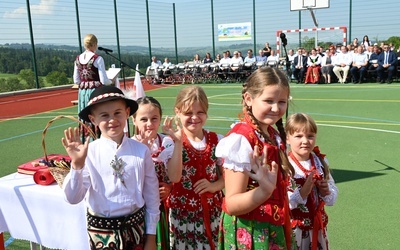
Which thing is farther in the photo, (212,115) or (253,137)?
(212,115)

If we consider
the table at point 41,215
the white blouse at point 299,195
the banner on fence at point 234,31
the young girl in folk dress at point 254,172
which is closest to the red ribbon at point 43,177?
the table at point 41,215

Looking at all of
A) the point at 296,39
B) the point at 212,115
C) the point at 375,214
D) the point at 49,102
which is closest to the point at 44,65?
the point at 49,102

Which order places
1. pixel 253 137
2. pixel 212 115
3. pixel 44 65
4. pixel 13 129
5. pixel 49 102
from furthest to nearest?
pixel 44 65
pixel 49 102
pixel 212 115
pixel 13 129
pixel 253 137

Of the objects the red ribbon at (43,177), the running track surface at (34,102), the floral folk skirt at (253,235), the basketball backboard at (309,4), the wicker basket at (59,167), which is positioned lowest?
the running track surface at (34,102)

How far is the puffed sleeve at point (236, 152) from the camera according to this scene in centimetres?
176

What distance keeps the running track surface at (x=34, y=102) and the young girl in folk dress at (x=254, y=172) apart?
9.22 metres

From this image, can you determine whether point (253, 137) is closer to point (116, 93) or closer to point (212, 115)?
point (116, 93)

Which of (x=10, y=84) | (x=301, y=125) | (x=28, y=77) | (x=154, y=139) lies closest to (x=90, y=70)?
(x=154, y=139)

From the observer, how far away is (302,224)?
7.72ft

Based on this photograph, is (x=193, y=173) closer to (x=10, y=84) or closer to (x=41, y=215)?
(x=41, y=215)

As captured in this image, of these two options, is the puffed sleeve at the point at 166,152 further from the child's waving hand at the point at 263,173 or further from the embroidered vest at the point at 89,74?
the embroidered vest at the point at 89,74

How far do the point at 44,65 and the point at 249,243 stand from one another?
1699cm

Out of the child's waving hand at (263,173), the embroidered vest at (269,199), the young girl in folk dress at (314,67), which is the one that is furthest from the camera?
the young girl in folk dress at (314,67)

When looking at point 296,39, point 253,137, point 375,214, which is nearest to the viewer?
point 253,137
